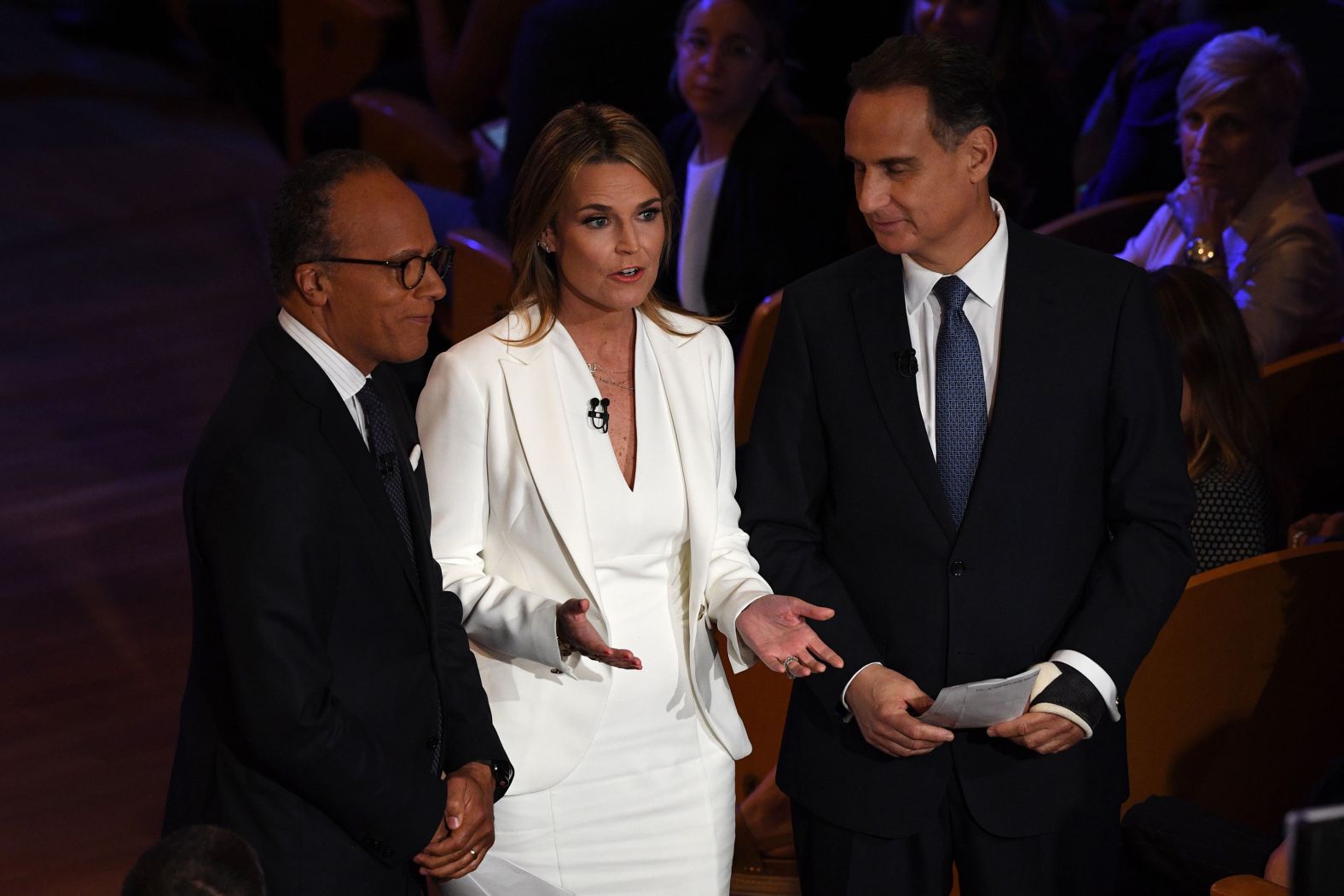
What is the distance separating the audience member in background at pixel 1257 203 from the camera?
149 inches

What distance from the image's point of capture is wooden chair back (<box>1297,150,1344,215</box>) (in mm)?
4301

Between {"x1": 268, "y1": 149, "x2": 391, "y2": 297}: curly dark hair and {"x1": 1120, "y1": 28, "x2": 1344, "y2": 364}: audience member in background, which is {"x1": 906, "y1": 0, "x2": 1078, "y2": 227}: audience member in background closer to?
{"x1": 1120, "y1": 28, "x2": 1344, "y2": 364}: audience member in background

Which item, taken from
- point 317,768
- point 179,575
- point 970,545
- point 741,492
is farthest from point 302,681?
point 179,575

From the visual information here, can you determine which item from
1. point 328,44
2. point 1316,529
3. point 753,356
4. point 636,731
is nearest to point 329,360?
point 636,731

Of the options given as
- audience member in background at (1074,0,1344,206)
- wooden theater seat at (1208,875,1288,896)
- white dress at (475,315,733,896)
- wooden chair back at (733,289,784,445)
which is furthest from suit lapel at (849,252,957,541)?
audience member in background at (1074,0,1344,206)

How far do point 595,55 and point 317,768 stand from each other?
324 cm

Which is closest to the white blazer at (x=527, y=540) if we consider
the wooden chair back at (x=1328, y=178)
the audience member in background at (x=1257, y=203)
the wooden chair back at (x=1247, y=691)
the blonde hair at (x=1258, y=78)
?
the wooden chair back at (x=1247, y=691)

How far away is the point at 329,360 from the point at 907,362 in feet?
2.59

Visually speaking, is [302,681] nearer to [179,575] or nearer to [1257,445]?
[1257,445]

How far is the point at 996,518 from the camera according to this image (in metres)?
2.09

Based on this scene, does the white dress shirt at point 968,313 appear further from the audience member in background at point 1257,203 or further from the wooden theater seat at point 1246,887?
the audience member in background at point 1257,203

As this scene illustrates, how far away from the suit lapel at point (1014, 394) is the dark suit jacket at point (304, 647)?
2.46 ft

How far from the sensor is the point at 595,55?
4.62 metres

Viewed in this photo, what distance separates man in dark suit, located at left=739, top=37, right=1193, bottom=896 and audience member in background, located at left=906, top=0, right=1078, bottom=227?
83.0 inches
